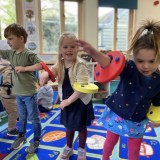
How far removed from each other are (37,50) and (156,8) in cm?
249

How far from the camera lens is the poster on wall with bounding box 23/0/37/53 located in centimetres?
284

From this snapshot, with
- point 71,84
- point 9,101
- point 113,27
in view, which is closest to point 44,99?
point 9,101

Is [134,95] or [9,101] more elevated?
[134,95]

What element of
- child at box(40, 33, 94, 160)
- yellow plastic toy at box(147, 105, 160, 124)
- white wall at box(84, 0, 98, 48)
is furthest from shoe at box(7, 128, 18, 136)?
white wall at box(84, 0, 98, 48)

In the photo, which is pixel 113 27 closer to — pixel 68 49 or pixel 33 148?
pixel 68 49

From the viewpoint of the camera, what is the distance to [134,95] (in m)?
0.81

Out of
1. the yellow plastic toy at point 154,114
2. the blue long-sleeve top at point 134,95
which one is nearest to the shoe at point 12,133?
the blue long-sleeve top at point 134,95

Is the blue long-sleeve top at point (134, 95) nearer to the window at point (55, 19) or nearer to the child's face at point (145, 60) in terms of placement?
the child's face at point (145, 60)

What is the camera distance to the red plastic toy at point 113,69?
604 millimetres

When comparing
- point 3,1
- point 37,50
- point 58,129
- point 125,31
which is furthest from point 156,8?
point 58,129

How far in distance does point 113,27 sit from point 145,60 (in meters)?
3.13

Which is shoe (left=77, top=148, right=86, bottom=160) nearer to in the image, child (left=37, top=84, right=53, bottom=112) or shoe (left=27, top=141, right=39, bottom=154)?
shoe (left=27, top=141, right=39, bottom=154)

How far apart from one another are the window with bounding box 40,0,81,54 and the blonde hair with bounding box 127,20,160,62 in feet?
8.50

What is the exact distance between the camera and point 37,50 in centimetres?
303
